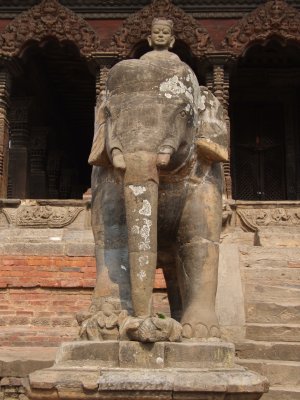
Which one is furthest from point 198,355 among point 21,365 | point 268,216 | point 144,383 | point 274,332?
point 268,216

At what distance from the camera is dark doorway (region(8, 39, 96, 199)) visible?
1614cm

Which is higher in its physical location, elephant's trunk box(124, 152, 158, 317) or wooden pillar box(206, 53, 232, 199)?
wooden pillar box(206, 53, 232, 199)

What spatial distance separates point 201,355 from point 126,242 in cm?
85

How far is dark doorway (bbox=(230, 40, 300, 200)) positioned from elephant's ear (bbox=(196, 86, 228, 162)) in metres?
13.2

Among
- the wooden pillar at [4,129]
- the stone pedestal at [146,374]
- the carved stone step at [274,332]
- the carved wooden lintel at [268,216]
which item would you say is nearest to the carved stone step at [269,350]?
the carved stone step at [274,332]

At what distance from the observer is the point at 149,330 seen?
3.20 m

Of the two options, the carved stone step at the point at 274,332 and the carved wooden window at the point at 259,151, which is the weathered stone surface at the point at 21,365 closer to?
the carved stone step at the point at 274,332

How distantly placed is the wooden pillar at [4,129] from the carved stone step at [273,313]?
25.2 feet

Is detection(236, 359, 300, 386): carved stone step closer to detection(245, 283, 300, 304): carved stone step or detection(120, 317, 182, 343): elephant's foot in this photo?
detection(245, 283, 300, 304): carved stone step

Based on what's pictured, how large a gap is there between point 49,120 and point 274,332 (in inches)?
548

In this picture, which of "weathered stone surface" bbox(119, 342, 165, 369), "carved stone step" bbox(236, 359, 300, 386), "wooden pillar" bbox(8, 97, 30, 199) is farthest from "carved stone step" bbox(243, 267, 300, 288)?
"wooden pillar" bbox(8, 97, 30, 199)

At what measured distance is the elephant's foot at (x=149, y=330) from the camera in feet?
10.5

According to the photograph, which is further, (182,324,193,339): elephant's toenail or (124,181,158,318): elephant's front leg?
(182,324,193,339): elephant's toenail

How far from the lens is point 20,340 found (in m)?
7.13
